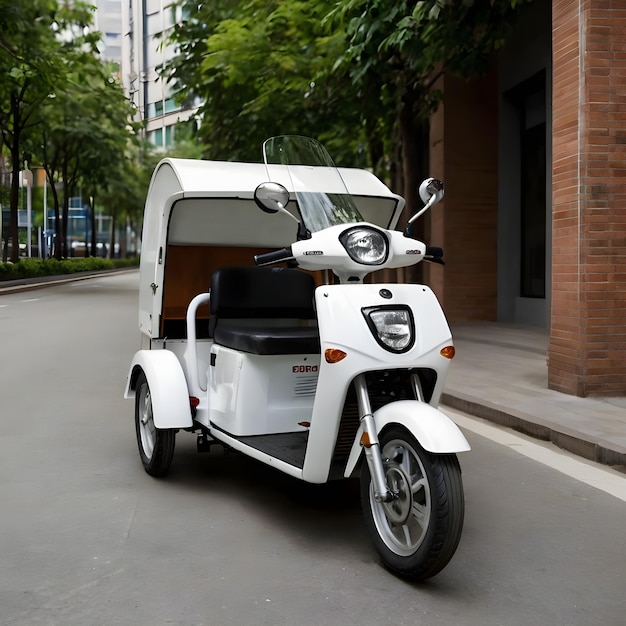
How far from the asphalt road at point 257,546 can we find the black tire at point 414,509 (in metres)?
0.11

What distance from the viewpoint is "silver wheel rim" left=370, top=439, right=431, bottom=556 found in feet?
12.5

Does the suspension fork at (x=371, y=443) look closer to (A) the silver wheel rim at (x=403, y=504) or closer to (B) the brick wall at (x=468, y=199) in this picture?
(A) the silver wheel rim at (x=403, y=504)

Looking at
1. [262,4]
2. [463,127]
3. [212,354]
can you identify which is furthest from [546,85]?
[212,354]

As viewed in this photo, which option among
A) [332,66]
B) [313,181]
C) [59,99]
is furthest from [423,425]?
[59,99]

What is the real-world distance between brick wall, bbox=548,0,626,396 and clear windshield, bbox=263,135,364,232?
4023 mm

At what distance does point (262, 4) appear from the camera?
17.2 meters

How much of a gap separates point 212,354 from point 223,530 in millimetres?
1221

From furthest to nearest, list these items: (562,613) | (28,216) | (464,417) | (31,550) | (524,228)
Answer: (28,216)
(524,228)
(464,417)
(31,550)
(562,613)

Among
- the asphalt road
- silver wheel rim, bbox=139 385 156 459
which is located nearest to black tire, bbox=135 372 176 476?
silver wheel rim, bbox=139 385 156 459

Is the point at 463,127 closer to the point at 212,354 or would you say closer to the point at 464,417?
the point at 464,417

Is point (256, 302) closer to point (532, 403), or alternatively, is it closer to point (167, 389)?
point (167, 389)

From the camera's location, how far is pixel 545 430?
22.4ft

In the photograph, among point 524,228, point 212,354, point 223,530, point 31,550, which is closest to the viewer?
point 31,550

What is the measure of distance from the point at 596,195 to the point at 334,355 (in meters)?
5.05
